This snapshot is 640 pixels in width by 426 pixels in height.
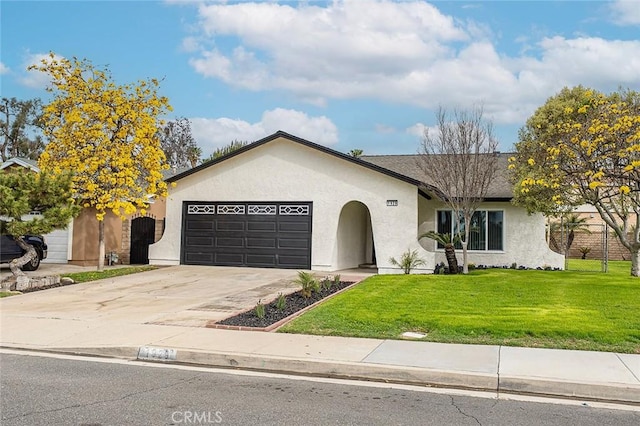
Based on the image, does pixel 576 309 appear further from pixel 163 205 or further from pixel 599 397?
pixel 163 205

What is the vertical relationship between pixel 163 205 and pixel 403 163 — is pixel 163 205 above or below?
below

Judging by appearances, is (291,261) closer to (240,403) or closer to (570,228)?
(240,403)

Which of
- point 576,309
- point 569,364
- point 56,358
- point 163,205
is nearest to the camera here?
point 569,364

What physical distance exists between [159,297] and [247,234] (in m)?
7.40

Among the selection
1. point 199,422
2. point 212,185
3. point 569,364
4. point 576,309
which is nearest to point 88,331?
point 199,422

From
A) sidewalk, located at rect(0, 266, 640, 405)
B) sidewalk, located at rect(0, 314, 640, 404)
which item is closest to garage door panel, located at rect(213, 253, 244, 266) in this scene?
sidewalk, located at rect(0, 266, 640, 405)

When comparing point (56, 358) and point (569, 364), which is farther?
point (56, 358)

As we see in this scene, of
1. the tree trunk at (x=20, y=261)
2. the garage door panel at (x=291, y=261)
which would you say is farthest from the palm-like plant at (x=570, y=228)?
the tree trunk at (x=20, y=261)

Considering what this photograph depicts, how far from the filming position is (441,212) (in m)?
22.0

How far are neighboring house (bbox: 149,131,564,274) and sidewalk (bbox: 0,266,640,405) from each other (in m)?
7.77

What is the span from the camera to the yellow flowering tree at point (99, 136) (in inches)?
737

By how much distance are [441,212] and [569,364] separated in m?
15.0

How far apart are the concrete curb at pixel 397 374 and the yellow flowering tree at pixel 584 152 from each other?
916cm
